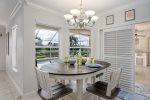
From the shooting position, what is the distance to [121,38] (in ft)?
10.2

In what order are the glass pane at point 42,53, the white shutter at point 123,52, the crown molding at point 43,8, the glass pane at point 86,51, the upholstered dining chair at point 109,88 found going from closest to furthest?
→ 1. the upholstered dining chair at point 109,88
2. the crown molding at point 43,8
3. the white shutter at point 123,52
4. the glass pane at point 42,53
5. the glass pane at point 86,51

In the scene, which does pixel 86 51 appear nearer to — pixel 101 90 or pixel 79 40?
pixel 79 40

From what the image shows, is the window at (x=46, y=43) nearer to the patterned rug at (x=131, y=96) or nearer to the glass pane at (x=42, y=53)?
the glass pane at (x=42, y=53)

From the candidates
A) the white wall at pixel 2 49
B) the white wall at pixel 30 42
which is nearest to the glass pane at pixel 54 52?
the white wall at pixel 30 42

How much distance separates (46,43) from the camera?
342 cm

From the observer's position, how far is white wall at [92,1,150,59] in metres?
2.63

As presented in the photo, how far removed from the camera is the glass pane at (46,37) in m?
3.24

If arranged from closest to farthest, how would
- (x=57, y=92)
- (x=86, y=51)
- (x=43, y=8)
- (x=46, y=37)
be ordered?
1. (x=57, y=92)
2. (x=43, y=8)
3. (x=46, y=37)
4. (x=86, y=51)

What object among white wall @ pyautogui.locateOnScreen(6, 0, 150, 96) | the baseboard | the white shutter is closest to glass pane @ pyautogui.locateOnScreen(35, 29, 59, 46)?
white wall @ pyautogui.locateOnScreen(6, 0, 150, 96)

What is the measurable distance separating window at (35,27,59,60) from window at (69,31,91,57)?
1.95 ft

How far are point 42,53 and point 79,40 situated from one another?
1.50 meters

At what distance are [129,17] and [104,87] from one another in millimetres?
2104

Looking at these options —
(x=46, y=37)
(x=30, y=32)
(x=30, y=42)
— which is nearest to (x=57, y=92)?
(x=30, y=42)

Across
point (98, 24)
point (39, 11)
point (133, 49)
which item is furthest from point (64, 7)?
point (133, 49)
